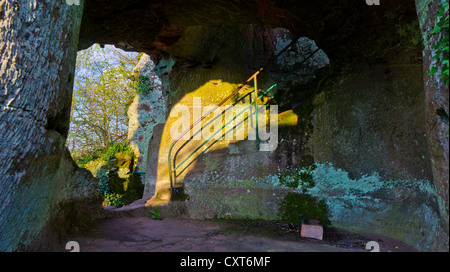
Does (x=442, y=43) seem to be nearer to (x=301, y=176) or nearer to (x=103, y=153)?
(x=301, y=176)

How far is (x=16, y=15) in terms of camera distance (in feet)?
6.48

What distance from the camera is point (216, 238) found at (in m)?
3.13

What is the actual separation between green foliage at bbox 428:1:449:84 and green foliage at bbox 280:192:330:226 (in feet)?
6.99

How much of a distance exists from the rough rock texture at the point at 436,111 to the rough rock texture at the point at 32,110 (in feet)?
9.15

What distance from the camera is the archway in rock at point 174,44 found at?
6.33 ft

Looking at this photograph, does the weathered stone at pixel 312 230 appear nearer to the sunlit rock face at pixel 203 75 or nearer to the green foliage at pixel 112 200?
the sunlit rock face at pixel 203 75

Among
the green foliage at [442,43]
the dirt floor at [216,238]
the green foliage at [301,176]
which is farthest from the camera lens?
the green foliage at [301,176]

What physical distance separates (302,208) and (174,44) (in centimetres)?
389

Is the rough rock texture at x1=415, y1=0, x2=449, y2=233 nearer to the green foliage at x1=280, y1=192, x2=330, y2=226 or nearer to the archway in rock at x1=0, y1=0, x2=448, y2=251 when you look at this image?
the archway in rock at x1=0, y1=0, x2=448, y2=251

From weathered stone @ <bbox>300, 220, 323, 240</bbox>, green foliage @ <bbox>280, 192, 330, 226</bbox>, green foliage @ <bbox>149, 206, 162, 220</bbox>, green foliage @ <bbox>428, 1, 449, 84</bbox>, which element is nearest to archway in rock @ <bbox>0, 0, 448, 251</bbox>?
green foliage @ <bbox>428, 1, 449, 84</bbox>

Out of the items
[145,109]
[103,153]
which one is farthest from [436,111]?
[103,153]

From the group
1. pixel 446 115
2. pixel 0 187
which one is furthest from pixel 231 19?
pixel 0 187

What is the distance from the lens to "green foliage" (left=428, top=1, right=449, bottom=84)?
167 centimetres

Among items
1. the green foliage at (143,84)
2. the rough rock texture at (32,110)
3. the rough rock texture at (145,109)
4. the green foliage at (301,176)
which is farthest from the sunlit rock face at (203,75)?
the green foliage at (143,84)
